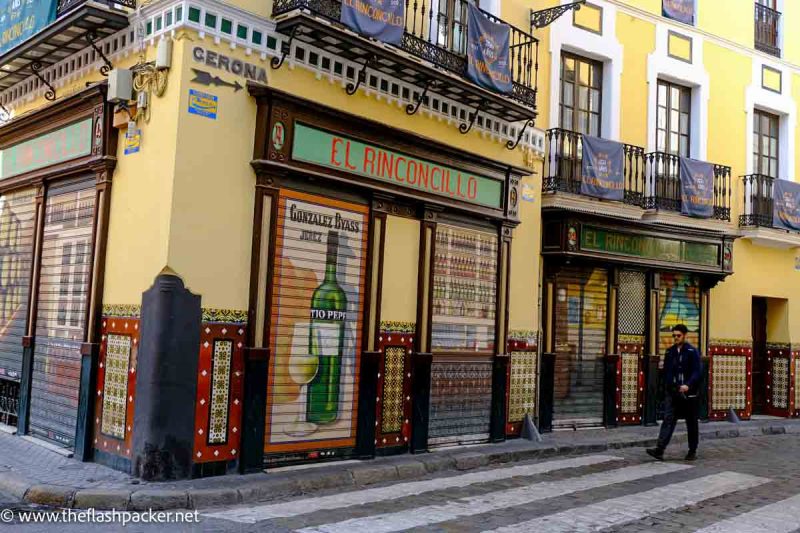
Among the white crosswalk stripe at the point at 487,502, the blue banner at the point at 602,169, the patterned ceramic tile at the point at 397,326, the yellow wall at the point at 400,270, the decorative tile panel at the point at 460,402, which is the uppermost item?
the blue banner at the point at 602,169

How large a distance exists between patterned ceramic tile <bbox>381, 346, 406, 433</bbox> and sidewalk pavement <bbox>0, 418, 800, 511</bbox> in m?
0.46

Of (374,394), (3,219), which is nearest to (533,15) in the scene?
(374,394)

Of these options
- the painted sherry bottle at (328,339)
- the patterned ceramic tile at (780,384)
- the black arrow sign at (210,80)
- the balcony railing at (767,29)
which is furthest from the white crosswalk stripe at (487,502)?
the balcony railing at (767,29)

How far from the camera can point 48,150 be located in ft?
34.8

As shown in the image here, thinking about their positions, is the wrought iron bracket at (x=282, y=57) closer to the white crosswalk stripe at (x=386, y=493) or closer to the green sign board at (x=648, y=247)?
the white crosswalk stripe at (x=386, y=493)

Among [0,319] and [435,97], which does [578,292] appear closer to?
[435,97]

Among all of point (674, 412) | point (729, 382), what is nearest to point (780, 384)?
point (729, 382)

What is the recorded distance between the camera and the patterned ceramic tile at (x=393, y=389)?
35.2 feet

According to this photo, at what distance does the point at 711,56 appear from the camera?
17000mm

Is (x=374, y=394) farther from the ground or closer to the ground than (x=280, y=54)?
closer to the ground

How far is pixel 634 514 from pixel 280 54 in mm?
6486

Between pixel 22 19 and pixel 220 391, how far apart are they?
5456 millimetres

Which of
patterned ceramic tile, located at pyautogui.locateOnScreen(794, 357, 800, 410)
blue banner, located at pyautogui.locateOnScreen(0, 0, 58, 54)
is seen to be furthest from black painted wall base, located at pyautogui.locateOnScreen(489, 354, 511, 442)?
patterned ceramic tile, located at pyautogui.locateOnScreen(794, 357, 800, 410)

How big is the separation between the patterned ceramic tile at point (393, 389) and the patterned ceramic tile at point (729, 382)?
8.82m
